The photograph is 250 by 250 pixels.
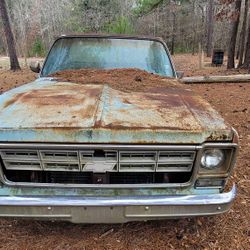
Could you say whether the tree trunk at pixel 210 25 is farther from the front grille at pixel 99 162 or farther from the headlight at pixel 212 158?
the front grille at pixel 99 162

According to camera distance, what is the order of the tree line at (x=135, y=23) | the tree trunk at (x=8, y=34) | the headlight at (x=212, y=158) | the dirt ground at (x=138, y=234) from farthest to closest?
1. the tree line at (x=135, y=23)
2. the tree trunk at (x=8, y=34)
3. the dirt ground at (x=138, y=234)
4. the headlight at (x=212, y=158)

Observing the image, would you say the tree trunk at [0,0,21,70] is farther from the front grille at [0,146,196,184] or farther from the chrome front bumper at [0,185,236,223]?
the chrome front bumper at [0,185,236,223]

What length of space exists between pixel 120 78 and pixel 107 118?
1352 millimetres

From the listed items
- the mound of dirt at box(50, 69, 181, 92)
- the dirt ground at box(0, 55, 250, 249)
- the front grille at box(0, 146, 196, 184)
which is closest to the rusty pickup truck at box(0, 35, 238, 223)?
the front grille at box(0, 146, 196, 184)

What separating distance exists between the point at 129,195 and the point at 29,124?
847mm

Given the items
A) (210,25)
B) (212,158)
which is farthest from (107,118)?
(210,25)

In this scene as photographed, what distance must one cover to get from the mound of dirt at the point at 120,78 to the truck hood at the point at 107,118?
0.34 metres

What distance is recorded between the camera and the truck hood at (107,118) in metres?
2.26

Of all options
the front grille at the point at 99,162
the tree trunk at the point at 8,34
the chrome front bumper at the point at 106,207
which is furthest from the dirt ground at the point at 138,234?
the tree trunk at the point at 8,34

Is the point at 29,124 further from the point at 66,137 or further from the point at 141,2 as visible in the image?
the point at 141,2

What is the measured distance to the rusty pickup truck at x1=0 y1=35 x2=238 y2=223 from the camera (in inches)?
89.2

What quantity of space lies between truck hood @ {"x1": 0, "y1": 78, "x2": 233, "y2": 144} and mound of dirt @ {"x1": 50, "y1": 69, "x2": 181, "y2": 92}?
1.11ft

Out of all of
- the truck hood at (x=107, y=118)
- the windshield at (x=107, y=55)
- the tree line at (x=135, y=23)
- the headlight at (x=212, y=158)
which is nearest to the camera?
the truck hood at (x=107, y=118)

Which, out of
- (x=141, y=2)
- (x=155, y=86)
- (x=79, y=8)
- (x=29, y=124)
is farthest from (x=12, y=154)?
(x=79, y=8)
